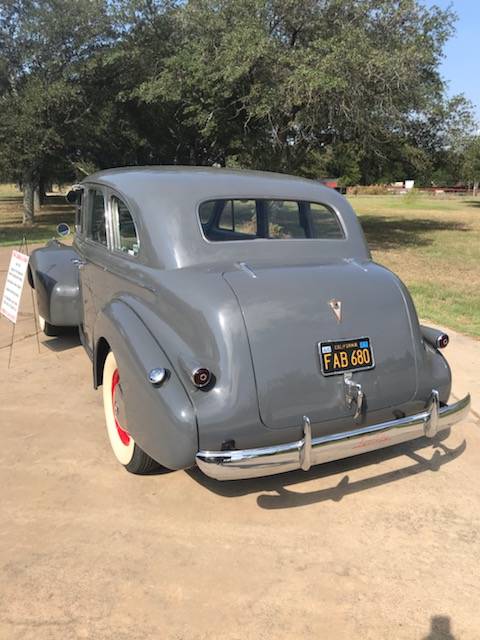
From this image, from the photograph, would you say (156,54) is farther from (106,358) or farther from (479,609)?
(479,609)

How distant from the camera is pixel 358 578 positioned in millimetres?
2568

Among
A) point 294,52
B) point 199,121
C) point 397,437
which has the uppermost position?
point 294,52

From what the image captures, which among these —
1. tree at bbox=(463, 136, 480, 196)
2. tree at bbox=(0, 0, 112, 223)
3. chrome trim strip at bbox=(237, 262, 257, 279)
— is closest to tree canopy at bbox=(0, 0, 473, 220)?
tree at bbox=(0, 0, 112, 223)

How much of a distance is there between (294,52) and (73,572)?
1273 centimetres

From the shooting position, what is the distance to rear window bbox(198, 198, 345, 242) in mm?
3900

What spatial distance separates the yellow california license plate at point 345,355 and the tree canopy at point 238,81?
9.85m

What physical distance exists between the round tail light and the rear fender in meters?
2.56

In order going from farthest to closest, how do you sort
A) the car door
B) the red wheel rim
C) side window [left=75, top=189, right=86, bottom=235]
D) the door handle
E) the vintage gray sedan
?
side window [left=75, top=189, right=86, bottom=235] < the door handle < the car door < the red wheel rim < the vintage gray sedan

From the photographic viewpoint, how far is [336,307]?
3.02m

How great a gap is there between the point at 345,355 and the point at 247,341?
576 mm

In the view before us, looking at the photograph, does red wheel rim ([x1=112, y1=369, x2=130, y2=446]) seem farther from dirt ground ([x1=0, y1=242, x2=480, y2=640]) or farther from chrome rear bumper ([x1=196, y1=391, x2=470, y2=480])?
chrome rear bumper ([x1=196, y1=391, x2=470, y2=480])

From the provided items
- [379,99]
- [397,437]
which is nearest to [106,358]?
[397,437]

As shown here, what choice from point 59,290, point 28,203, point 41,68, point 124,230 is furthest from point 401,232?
point 124,230

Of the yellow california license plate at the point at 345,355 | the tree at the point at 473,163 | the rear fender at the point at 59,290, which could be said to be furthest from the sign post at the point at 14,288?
the tree at the point at 473,163
